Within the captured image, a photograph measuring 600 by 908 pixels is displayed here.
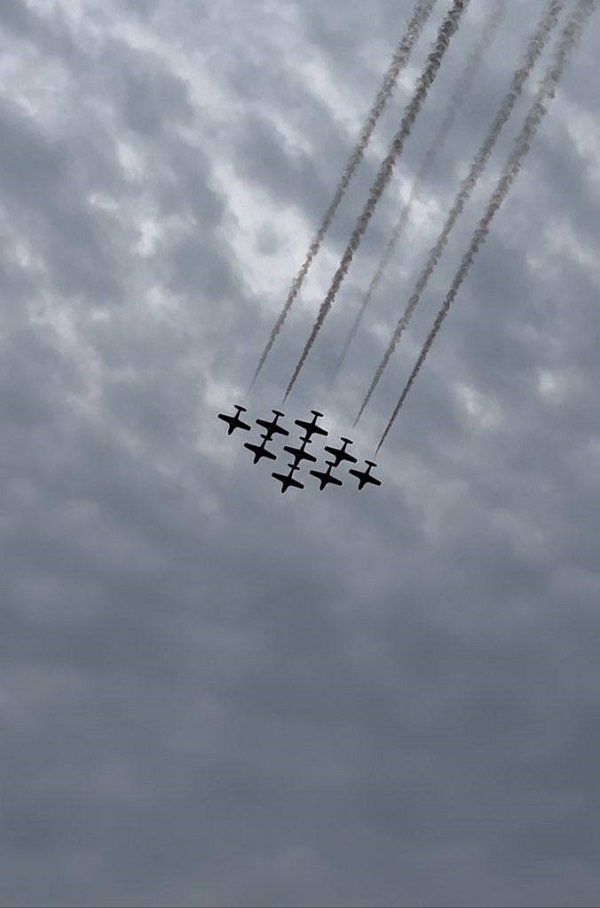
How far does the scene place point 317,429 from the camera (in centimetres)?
9419

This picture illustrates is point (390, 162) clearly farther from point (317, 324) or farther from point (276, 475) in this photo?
point (276, 475)

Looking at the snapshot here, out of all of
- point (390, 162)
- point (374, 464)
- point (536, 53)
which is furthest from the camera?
point (374, 464)

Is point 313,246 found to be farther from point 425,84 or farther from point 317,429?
point 317,429

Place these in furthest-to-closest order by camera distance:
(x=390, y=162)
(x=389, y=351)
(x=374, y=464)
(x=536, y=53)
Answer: (x=374, y=464) → (x=389, y=351) → (x=390, y=162) → (x=536, y=53)

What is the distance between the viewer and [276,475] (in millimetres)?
97188

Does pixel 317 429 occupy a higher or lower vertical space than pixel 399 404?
higher

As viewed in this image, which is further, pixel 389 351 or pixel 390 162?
pixel 389 351

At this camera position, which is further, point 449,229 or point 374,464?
point 374,464

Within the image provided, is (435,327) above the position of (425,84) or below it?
below

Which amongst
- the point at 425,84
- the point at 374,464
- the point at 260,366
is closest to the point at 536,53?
the point at 425,84

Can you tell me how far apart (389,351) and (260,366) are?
622 centimetres

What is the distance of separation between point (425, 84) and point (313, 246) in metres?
11.5

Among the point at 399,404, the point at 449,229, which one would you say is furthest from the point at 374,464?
the point at 449,229

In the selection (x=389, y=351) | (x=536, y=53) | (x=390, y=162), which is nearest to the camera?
(x=536, y=53)
